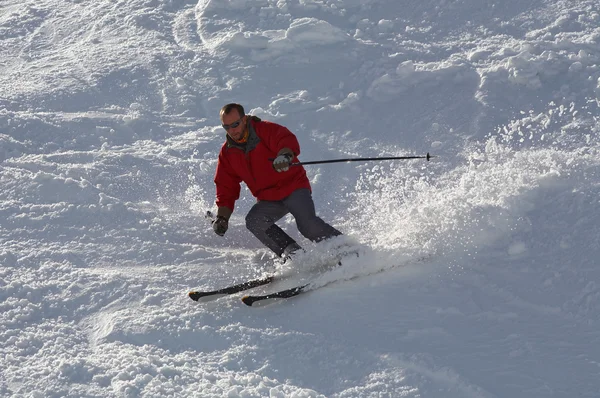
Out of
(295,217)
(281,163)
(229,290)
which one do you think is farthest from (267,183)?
(229,290)

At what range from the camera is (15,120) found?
9.04 m

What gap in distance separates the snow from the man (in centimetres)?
27

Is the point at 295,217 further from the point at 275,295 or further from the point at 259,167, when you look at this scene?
the point at 275,295

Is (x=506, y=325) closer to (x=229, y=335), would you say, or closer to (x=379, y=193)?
(x=229, y=335)

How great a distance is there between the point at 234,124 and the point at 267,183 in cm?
64

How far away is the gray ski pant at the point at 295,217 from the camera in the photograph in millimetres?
6258

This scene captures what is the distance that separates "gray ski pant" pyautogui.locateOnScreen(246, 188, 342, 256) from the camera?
626cm

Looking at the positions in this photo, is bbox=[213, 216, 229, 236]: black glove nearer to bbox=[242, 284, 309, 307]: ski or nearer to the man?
the man

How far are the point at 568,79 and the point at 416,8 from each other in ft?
8.90

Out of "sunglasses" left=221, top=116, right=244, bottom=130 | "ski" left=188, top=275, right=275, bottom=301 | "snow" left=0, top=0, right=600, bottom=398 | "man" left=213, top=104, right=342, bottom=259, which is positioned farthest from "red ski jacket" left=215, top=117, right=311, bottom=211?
"ski" left=188, top=275, right=275, bottom=301

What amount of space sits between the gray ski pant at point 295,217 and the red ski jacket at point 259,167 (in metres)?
0.08

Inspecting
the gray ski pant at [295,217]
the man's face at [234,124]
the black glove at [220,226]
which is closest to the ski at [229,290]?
the gray ski pant at [295,217]

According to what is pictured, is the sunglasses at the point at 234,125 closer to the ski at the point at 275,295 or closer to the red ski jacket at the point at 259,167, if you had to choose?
the red ski jacket at the point at 259,167

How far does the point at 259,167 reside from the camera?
630 centimetres
